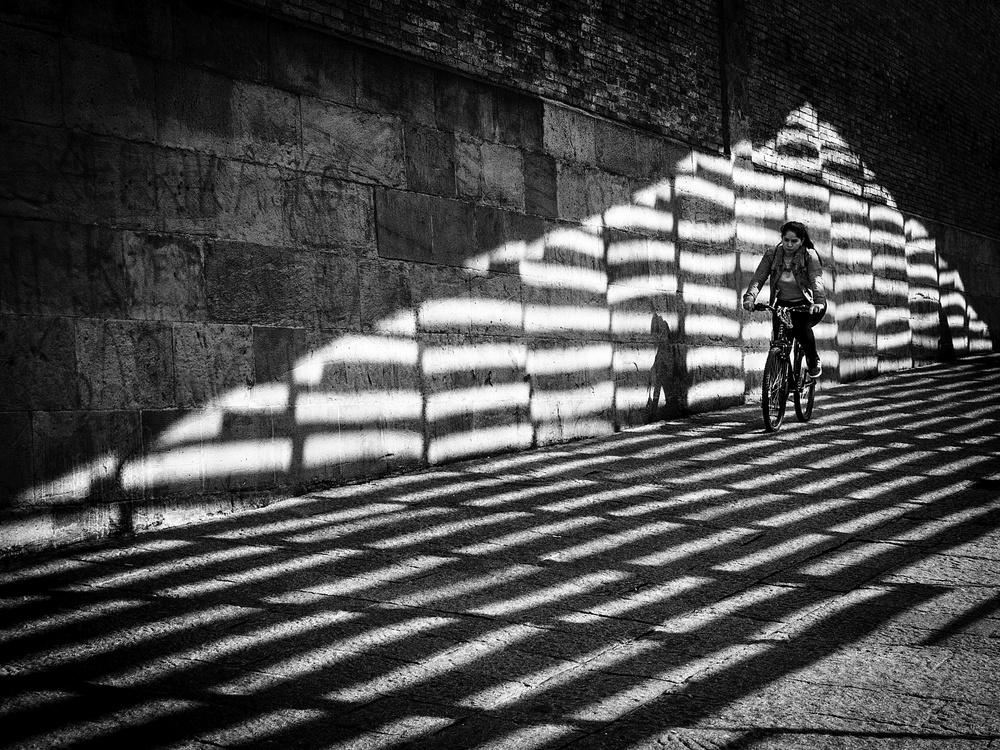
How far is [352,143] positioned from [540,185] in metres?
2.07

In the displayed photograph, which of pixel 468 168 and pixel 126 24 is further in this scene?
pixel 468 168

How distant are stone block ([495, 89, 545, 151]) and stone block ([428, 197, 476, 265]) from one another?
0.80 meters

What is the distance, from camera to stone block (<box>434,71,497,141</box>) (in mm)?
7352

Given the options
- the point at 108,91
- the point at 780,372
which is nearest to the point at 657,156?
the point at 780,372

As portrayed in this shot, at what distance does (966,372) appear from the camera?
13.5 meters

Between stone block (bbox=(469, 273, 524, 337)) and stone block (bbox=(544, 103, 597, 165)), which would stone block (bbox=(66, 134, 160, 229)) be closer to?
stone block (bbox=(469, 273, 524, 337))

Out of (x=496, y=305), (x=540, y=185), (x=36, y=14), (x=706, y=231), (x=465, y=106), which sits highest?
(x=465, y=106)

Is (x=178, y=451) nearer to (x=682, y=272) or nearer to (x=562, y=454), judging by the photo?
(x=562, y=454)

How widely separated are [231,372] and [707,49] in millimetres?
6863

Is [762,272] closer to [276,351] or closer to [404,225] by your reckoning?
[404,225]

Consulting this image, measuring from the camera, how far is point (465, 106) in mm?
7562

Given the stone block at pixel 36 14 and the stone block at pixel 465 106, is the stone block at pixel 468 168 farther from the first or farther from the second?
the stone block at pixel 36 14

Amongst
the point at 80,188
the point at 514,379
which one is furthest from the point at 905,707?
the point at 514,379

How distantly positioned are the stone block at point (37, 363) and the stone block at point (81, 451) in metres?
0.09
